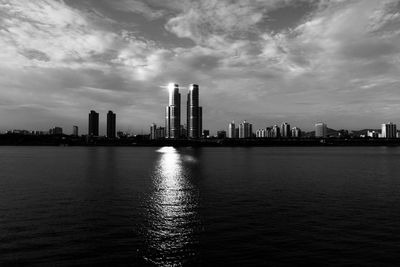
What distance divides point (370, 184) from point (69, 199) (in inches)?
2762

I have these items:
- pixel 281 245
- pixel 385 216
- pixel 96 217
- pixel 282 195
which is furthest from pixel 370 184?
pixel 96 217

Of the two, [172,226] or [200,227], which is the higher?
[200,227]

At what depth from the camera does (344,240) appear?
1314 inches

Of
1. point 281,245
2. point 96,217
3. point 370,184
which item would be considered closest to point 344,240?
point 281,245

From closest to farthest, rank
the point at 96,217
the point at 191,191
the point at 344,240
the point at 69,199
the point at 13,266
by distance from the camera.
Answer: the point at 13,266 → the point at 344,240 → the point at 96,217 → the point at 69,199 → the point at 191,191

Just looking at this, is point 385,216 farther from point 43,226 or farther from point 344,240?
point 43,226

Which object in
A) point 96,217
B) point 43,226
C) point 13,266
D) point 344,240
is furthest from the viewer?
point 96,217

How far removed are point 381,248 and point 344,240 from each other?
3.55 meters

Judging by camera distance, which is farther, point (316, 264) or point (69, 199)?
point (69, 199)

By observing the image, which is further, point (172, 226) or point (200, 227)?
point (172, 226)

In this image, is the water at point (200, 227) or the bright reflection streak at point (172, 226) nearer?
the water at point (200, 227)

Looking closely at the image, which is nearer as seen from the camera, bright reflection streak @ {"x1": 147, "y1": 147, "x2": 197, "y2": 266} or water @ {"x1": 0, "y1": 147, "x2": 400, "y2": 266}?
water @ {"x1": 0, "y1": 147, "x2": 400, "y2": 266}

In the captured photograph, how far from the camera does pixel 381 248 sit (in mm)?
31047

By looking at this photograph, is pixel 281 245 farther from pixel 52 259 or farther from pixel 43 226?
pixel 43 226
